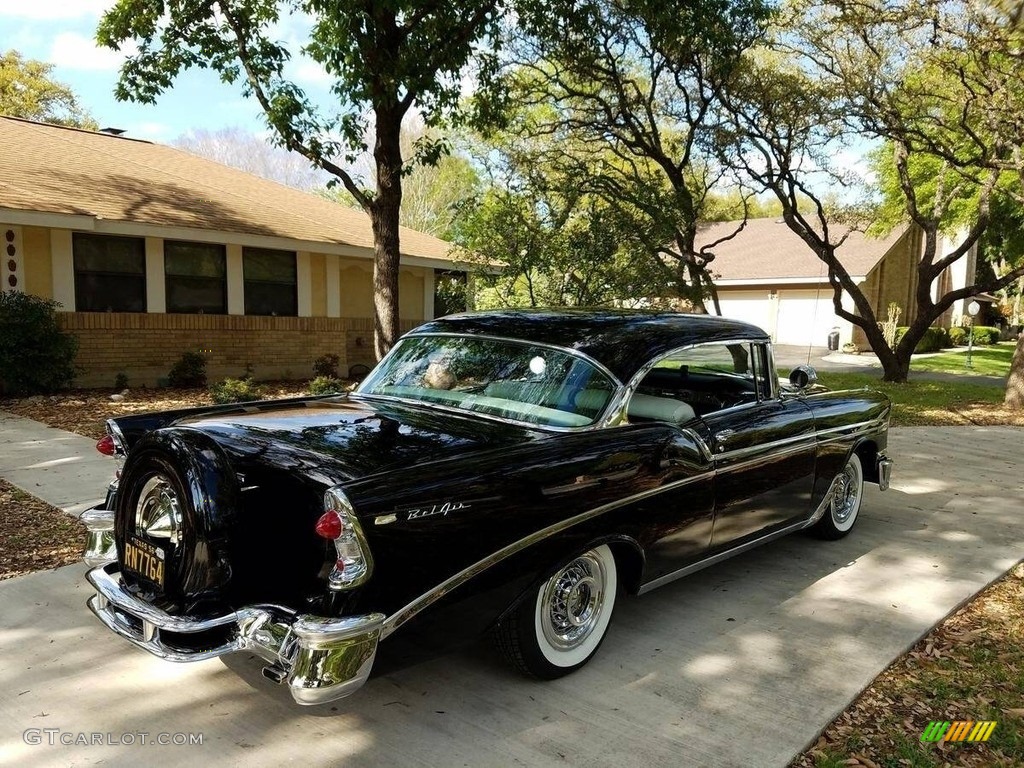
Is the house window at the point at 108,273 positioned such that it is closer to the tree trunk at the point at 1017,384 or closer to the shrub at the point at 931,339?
the tree trunk at the point at 1017,384

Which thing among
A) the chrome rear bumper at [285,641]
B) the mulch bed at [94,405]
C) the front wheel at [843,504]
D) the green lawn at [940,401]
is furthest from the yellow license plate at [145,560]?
the green lawn at [940,401]

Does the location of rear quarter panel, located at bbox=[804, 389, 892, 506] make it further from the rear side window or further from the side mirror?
the rear side window

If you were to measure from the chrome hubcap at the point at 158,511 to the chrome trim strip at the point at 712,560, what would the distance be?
2071 mm

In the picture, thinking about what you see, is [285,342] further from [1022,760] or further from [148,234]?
[1022,760]

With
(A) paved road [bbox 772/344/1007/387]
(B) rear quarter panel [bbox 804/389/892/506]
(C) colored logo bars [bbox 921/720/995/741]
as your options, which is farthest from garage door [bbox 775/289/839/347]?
(C) colored logo bars [bbox 921/720/995/741]

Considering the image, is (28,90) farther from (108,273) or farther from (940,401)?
(940,401)

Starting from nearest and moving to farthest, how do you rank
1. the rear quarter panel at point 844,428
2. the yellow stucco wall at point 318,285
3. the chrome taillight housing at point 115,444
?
1. the chrome taillight housing at point 115,444
2. the rear quarter panel at point 844,428
3. the yellow stucco wall at point 318,285

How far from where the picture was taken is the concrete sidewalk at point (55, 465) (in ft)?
19.4

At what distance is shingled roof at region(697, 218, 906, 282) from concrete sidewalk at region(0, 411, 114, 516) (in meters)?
21.9

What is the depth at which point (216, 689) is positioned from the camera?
10.2 feet

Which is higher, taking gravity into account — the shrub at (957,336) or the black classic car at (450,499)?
the shrub at (957,336)

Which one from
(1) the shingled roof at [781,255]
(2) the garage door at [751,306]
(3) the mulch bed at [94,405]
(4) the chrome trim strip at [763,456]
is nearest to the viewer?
(4) the chrome trim strip at [763,456]

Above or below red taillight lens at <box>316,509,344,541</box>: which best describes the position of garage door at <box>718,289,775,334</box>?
above

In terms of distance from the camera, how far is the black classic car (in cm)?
250
